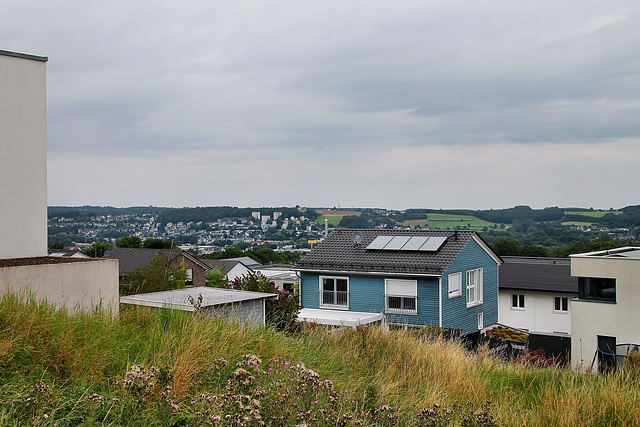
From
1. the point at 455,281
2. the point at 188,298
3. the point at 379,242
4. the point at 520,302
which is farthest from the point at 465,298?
the point at 188,298

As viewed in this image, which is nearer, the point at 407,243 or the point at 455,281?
the point at 455,281

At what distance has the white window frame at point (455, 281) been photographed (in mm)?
24809

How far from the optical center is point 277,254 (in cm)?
9125

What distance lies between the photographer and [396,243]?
26.6 meters

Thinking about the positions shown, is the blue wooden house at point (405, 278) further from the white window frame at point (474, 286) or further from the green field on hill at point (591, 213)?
the green field on hill at point (591, 213)

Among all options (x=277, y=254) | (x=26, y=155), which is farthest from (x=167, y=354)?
(x=277, y=254)

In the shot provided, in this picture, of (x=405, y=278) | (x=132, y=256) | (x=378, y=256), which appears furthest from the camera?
(x=132, y=256)

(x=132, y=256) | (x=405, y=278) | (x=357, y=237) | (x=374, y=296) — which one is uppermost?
(x=357, y=237)

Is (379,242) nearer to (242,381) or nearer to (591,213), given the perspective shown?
(242,381)

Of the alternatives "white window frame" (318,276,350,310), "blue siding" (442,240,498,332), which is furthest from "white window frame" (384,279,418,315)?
"white window frame" (318,276,350,310)

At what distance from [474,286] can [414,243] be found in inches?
146

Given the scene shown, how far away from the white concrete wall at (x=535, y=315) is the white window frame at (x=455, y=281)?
5.86 meters

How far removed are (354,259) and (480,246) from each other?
6.37m

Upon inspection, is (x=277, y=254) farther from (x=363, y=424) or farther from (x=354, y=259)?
(x=363, y=424)
